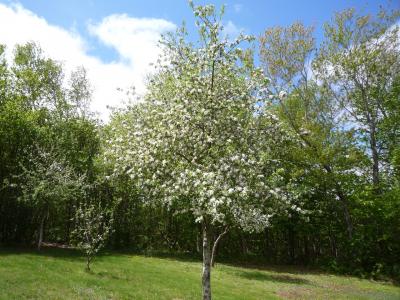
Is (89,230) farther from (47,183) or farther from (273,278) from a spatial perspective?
(273,278)

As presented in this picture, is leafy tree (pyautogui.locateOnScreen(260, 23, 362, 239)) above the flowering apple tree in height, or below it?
above

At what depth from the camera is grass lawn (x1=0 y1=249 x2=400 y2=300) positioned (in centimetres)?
1875

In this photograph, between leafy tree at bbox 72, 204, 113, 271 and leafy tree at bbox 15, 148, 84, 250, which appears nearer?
leafy tree at bbox 72, 204, 113, 271

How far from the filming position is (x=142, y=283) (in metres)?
22.4

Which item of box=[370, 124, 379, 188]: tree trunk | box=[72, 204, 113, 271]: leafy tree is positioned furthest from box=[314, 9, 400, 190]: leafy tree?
box=[72, 204, 113, 271]: leafy tree

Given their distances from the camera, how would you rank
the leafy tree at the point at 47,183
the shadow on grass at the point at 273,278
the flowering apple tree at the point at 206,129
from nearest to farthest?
1. the flowering apple tree at the point at 206,129
2. the shadow on grass at the point at 273,278
3. the leafy tree at the point at 47,183

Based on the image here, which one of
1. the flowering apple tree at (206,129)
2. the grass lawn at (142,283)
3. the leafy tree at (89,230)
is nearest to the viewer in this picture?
the flowering apple tree at (206,129)

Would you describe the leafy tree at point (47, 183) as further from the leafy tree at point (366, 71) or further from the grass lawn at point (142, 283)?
the leafy tree at point (366, 71)

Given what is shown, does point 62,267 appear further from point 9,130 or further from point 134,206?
point 134,206

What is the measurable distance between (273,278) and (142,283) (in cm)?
1353

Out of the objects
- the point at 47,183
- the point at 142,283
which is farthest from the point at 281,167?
the point at 47,183

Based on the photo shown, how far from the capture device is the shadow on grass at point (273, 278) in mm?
30675

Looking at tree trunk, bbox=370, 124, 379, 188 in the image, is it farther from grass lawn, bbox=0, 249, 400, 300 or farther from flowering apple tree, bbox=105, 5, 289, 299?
flowering apple tree, bbox=105, 5, 289, 299

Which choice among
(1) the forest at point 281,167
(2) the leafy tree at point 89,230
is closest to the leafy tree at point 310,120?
(1) the forest at point 281,167
